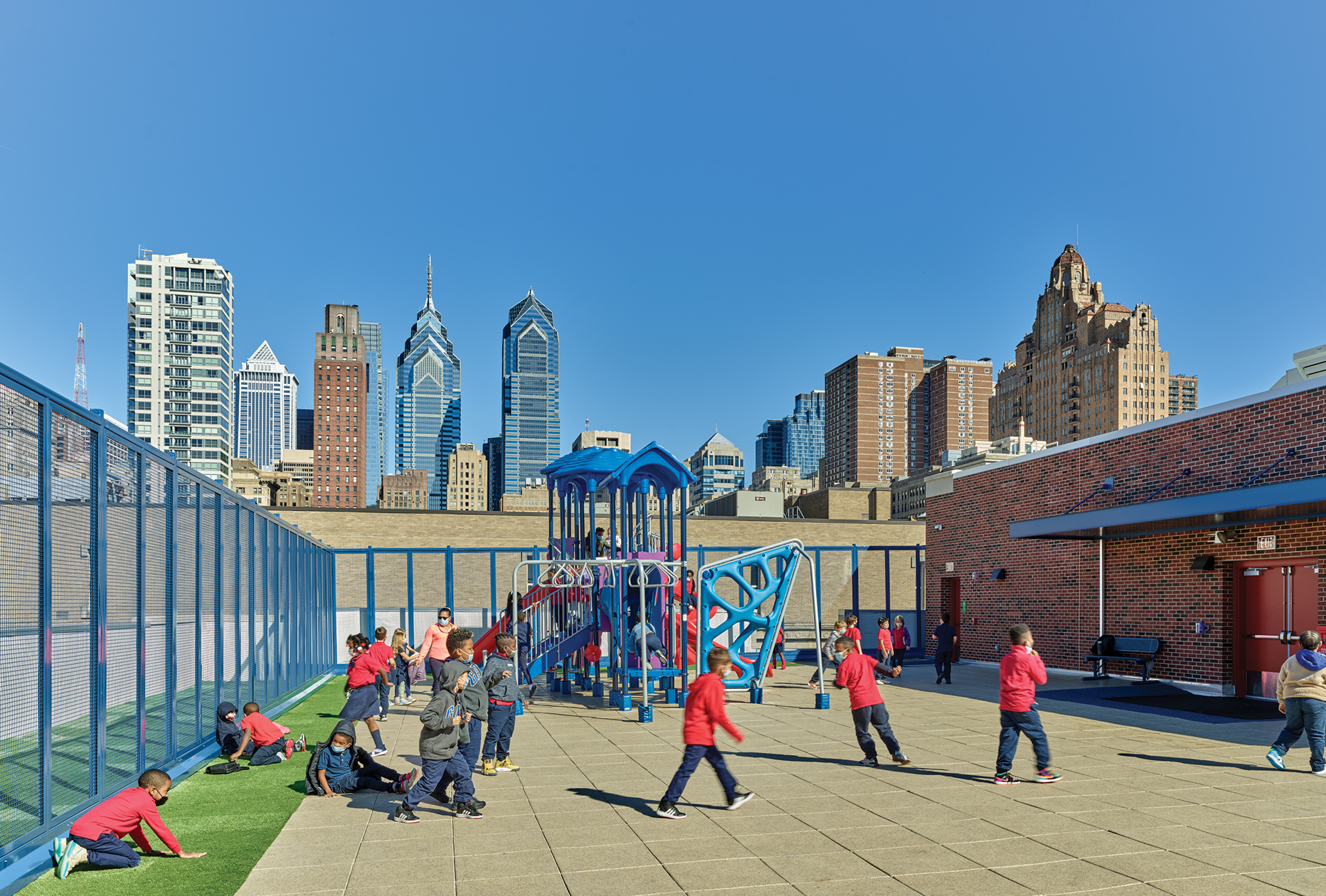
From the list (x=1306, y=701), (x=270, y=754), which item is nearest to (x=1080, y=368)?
(x=1306, y=701)

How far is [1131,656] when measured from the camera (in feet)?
63.9

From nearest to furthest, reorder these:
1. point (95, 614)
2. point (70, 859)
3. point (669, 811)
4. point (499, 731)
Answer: point (70, 859), point (95, 614), point (669, 811), point (499, 731)

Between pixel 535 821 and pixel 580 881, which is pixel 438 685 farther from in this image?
pixel 580 881

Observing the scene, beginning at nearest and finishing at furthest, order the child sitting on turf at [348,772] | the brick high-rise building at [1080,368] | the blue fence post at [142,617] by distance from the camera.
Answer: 1. the blue fence post at [142,617]
2. the child sitting on turf at [348,772]
3. the brick high-rise building at [1080,368]

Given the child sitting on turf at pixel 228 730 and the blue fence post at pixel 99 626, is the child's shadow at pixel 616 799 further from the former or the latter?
the child sitting on turf at pixel 228 730

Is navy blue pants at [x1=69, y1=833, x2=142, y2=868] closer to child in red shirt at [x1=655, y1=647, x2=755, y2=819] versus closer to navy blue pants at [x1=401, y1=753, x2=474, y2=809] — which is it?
navy blue pants at [x1=401, y1=753, x2=474, y2=809]

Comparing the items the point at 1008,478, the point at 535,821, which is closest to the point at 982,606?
the point at 1008,478

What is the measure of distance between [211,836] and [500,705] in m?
3.06

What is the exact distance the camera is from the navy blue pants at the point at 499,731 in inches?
411

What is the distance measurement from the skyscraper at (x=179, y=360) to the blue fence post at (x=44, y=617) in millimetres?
176834

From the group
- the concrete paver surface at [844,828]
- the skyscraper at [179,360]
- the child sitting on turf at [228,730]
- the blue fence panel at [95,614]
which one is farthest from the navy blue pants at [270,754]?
the skyscraper at [179,360]

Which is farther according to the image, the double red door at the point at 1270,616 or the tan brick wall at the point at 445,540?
the tan brick wall at the point at 445,540

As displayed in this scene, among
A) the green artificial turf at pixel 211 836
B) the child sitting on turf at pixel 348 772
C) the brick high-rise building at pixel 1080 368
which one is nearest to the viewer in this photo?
the green artificial turf at pixel 211 836

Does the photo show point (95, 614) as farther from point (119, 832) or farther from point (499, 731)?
point (499, 731)
